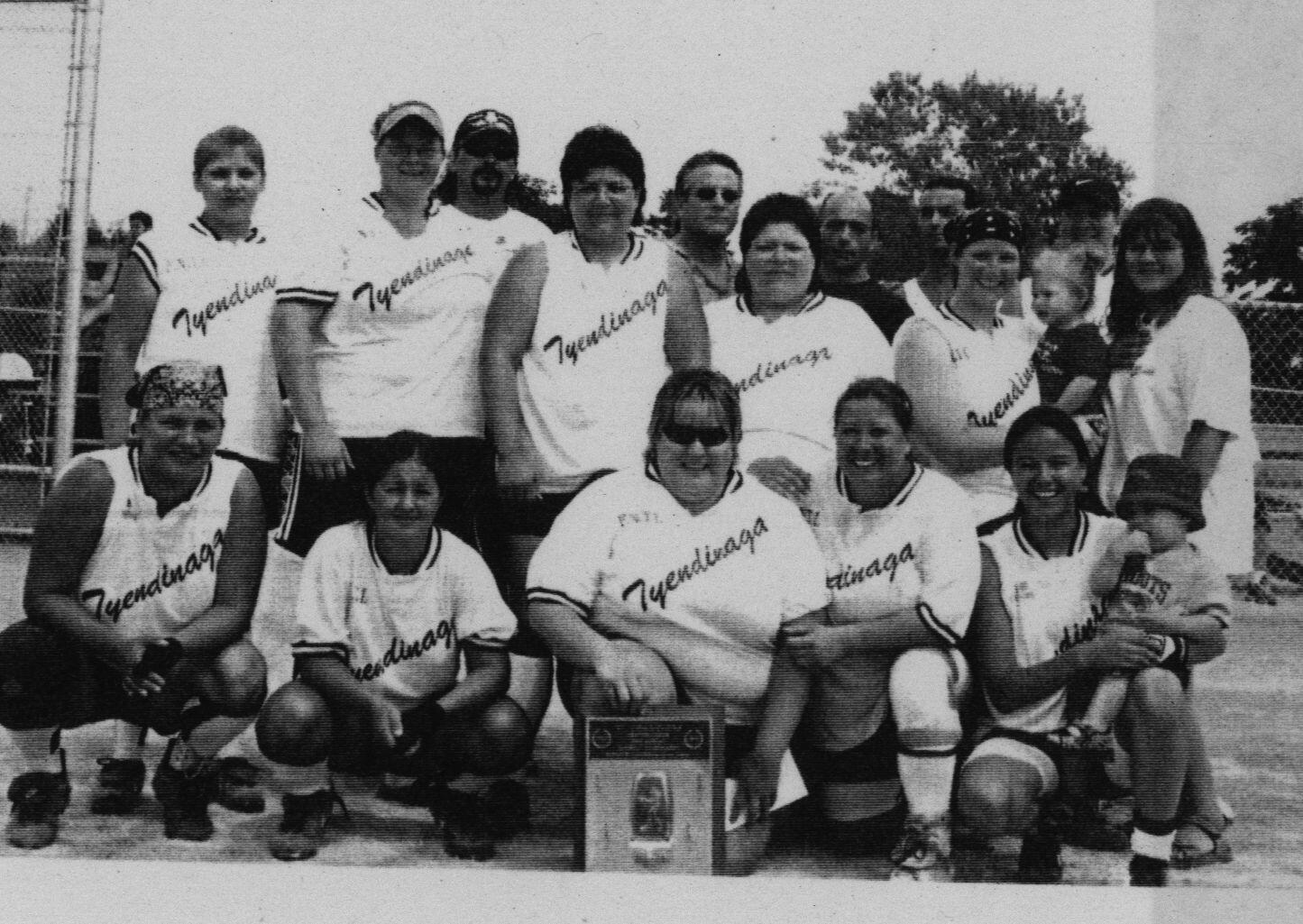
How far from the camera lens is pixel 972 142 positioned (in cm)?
426

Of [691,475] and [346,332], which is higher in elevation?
[346,332]

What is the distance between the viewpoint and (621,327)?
14.0 ft

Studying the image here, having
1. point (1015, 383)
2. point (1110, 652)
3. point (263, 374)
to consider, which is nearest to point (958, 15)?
point (1015, 383)

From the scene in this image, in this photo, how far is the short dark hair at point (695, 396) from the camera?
415 cm

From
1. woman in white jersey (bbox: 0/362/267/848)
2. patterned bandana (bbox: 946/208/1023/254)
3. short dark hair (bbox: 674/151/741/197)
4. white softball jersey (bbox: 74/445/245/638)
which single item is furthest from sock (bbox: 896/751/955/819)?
white softball jersey (bbox: 74/445/245/638)

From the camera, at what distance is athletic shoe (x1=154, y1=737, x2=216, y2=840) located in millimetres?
4270

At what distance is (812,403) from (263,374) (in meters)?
1.64

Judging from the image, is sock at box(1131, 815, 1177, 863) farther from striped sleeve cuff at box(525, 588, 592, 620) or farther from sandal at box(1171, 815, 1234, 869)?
striped sleeve cuff at box(525, 588, 592, 620)

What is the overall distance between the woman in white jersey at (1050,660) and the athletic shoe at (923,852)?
0.09m

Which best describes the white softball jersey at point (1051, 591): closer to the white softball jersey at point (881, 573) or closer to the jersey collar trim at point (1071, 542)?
the jersey collar trim at point (1071, 542)

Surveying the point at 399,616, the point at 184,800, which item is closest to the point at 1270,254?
the point at 399,616

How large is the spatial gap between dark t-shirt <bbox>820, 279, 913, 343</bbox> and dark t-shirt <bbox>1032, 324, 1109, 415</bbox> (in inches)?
16.3

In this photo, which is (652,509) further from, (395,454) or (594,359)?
(395,454)

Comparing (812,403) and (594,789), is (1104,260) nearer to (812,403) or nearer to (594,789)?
(812,403)
